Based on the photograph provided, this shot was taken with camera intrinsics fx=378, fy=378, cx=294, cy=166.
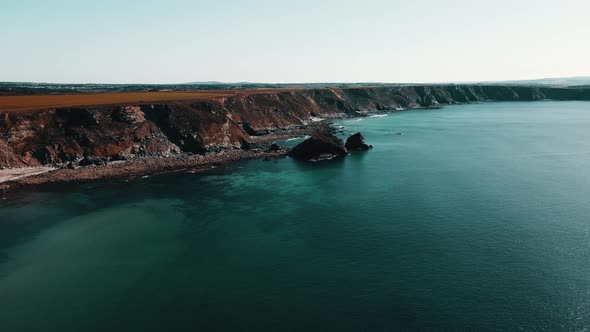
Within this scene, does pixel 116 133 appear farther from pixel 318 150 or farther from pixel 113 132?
pixel 318 150

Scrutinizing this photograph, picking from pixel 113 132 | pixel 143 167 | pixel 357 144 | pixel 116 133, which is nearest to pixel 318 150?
pixel 357 144

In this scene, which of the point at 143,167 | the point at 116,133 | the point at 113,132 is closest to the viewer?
the point at 143,167

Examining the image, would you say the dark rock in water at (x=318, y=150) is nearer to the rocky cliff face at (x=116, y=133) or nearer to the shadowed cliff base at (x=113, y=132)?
the shadowed cliff base at (x=113, y=132)

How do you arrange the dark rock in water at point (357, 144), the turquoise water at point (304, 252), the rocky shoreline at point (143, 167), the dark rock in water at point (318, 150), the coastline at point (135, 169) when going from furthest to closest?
the dark rock in water at point (357, 144)
the dark rock in water at point (318, 150)
the rocky shoreline at point (143, 167)
the coastline at point (135, 169)
the turquoise water at point (304, 252)

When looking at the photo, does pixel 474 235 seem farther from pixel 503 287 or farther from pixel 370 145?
pixel 370 145

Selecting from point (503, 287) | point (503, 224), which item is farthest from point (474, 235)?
point (503, 287)

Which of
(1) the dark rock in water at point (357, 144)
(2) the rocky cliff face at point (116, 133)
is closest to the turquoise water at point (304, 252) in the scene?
(2) the rocky cliff face at point (116, 133)
